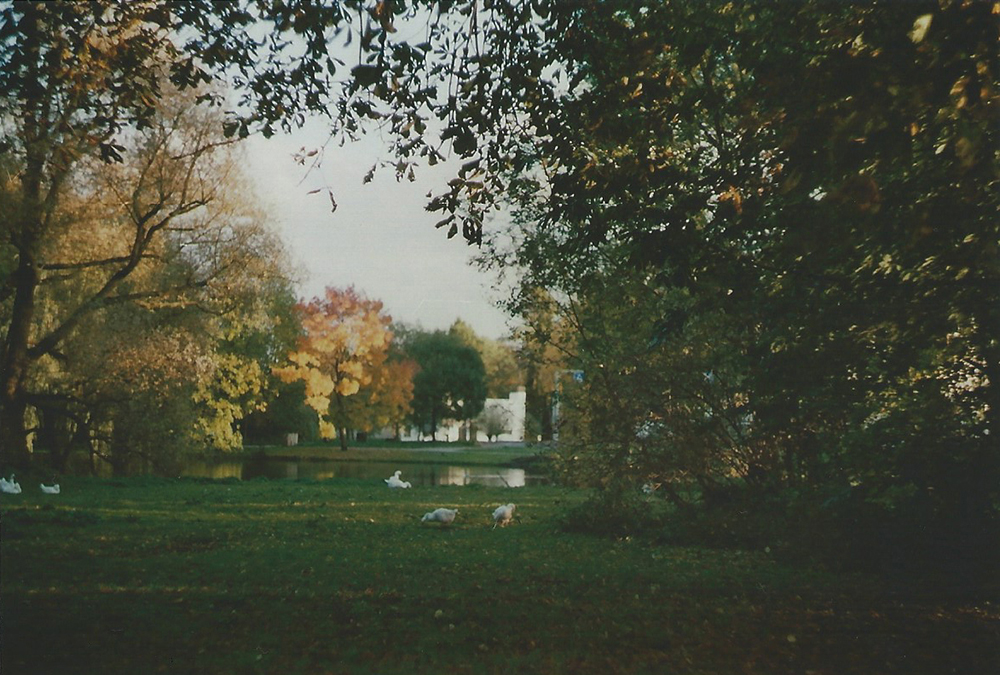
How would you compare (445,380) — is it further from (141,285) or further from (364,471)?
(141,285)

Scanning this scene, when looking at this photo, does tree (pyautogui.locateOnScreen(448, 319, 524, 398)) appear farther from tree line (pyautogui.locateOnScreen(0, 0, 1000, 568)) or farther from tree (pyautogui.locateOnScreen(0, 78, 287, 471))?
tree line (pyautogui.locateOnScreen(0, 0, 1000, 568))

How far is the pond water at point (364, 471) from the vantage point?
3384 cm

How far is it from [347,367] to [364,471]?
11.0m

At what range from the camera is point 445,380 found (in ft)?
225

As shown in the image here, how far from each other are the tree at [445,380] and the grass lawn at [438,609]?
Answer: 54.9 m

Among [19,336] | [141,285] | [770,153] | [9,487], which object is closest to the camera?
[770,153]

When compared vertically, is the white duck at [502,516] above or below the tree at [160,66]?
below

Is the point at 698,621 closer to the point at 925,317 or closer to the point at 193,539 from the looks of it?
the point at 925,317

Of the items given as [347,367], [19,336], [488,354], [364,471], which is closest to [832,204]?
[19,336]

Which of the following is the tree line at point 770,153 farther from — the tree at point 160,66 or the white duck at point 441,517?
the white duck at point 441,517

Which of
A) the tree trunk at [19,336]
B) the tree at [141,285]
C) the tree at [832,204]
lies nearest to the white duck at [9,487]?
the tree trunk at [19,336]

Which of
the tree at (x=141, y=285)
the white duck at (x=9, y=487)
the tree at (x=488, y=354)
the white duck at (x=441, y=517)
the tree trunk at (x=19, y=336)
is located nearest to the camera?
the white duck at (x=441, y=517)

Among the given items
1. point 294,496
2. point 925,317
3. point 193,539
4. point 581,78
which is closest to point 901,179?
point 925,317

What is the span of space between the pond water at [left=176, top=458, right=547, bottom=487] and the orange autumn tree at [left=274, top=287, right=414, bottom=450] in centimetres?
461
